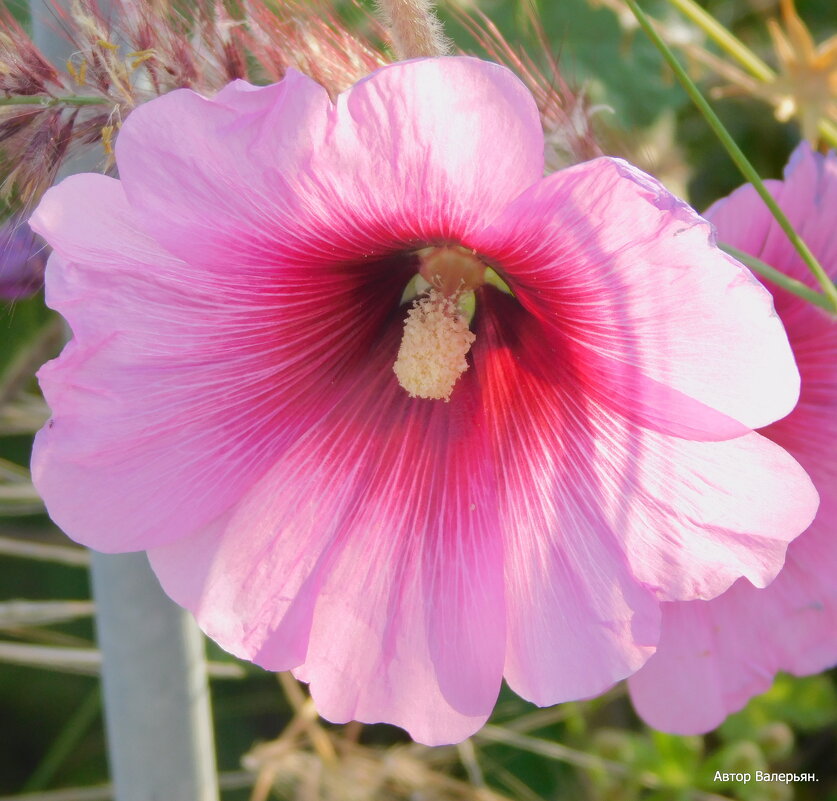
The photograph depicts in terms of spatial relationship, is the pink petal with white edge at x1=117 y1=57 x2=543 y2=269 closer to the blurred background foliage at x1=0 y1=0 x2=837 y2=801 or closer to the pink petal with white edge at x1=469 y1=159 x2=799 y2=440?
the pink petal with white edge at x1=469 y1=159 x2=799 y2=440

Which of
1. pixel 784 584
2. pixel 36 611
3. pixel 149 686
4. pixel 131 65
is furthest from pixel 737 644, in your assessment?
pixel 36 611

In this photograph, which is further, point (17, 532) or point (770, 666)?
point (17, 532)

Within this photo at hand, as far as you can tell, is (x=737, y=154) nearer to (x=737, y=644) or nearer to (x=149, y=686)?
(x=737, y=644)

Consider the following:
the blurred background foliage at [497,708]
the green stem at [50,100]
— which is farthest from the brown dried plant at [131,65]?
the blurred background foliage at [497,708]

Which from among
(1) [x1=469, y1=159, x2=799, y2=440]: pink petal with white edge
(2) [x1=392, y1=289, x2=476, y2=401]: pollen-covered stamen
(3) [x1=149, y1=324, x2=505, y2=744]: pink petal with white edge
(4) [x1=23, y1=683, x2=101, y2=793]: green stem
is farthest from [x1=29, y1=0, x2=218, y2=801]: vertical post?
(4) [x1=23, y1=683, x2=101, y2=793]: green stem

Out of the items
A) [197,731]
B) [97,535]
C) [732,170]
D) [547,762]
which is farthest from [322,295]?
[732,170]

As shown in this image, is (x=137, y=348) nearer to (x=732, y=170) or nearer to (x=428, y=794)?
(x=428, y=794)
